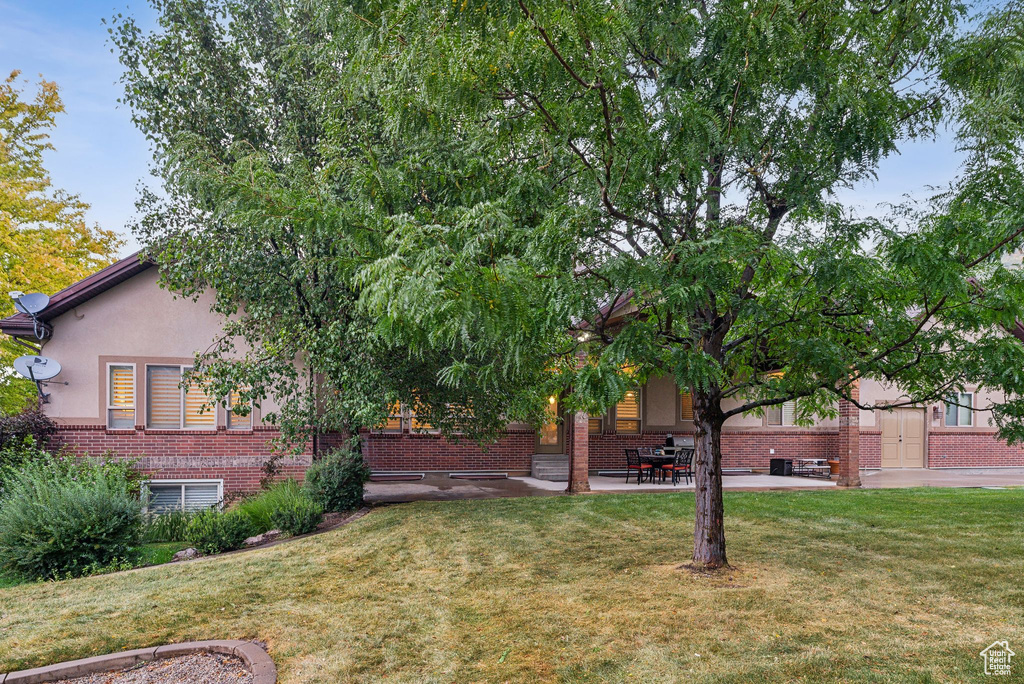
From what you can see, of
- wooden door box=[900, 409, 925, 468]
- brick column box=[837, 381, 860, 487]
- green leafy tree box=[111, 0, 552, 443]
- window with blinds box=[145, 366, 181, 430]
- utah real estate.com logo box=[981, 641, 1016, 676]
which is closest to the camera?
utah real estate.com logo box=[981, 641, 1016, 676]

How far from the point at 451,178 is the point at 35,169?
55.8 ft

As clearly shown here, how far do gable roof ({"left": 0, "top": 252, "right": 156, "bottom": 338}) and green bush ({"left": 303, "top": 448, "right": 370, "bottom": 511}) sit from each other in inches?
220

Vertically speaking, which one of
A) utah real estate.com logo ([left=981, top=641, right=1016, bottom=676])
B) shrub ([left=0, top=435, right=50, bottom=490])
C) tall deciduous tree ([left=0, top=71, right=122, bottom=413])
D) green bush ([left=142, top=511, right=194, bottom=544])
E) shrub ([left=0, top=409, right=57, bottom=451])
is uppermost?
tall deciduous tree ([left=0, top=71, right=122, bottom=413])

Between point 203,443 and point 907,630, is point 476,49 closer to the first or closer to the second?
point 907,630

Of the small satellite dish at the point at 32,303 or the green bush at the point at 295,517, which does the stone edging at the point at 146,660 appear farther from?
the small satellite dish at the point at 32,303

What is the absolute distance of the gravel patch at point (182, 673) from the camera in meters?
4.86

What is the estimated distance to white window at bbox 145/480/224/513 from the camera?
13.5 m

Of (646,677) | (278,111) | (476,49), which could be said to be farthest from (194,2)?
(646,677)

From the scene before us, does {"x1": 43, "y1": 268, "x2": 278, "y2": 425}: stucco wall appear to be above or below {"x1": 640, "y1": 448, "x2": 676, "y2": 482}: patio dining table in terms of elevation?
above

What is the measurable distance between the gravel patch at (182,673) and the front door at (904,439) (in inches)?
832

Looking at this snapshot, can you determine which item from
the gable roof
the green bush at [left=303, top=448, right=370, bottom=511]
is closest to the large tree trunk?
the green bush at [left=303, top=448, right=370, bottom=511]

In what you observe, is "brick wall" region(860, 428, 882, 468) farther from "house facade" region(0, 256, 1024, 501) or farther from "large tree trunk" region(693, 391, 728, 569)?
"large tree trunk" region(693, 391, 728, 569)

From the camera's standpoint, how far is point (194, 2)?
1110 cm

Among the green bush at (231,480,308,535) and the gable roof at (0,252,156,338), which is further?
the gable roof at (0,252,156,338)
